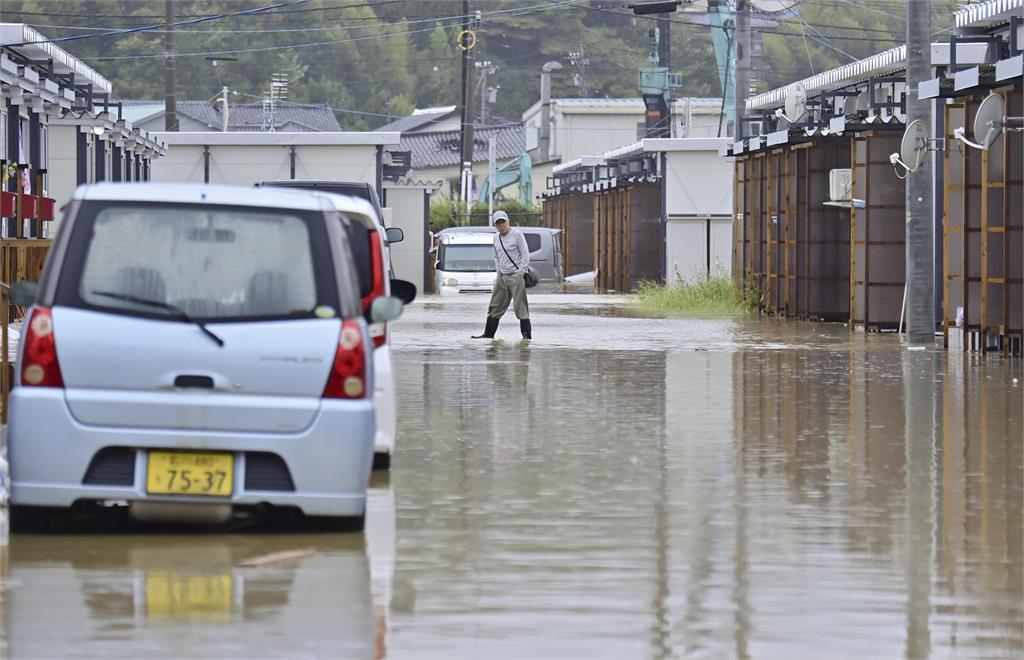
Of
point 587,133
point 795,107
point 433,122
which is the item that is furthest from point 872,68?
point 433,122

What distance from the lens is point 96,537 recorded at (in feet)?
30.4

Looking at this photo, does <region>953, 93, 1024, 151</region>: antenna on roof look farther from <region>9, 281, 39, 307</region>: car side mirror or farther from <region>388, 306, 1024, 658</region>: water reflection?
<region>9, 281, 39, 307</region>: car side mirror

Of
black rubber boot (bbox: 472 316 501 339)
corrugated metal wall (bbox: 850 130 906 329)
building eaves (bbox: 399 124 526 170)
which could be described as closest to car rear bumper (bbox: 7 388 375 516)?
black rubber boot (bbox: 472 316 501 339)

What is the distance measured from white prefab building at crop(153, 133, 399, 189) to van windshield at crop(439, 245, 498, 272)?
10.2 feet

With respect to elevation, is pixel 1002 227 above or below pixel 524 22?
below

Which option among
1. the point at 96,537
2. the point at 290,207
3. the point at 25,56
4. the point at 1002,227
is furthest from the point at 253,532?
the point at 25,56

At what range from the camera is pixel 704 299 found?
38625 millimetres

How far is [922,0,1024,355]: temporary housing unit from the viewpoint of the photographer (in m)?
22.5

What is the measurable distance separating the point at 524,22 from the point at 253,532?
334 feet

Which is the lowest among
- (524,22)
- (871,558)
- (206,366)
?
(871,558)

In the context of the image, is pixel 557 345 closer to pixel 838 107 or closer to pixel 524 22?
pixel 838 107

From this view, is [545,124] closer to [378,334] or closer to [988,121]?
[988,121]

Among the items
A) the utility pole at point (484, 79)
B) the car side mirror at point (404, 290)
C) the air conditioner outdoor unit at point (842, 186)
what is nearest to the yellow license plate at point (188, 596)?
the car side mirror at point (404, 290)

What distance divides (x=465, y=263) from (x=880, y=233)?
20.6m
